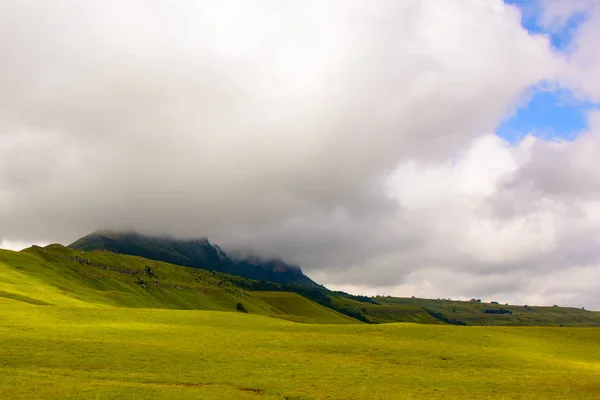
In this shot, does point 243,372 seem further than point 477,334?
No

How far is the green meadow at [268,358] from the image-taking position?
44906 mm

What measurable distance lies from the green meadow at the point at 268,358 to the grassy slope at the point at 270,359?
6.8 inches

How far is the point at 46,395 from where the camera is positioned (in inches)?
1502

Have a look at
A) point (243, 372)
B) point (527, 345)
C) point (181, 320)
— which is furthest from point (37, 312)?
point (527, 345)

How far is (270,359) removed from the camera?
59.3 meters

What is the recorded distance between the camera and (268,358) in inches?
2357

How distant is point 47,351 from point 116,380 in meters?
14.8

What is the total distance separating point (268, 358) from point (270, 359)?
612 millimetres

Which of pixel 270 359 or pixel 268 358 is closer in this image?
pixel 270 359

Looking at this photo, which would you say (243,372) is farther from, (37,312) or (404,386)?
(37,312)

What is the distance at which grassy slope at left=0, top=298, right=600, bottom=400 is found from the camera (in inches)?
1767

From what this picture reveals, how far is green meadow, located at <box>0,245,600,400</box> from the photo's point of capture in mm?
44906

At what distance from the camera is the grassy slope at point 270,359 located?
44.9 meters

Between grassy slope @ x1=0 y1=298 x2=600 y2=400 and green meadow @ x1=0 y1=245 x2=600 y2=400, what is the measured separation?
0.17 m
